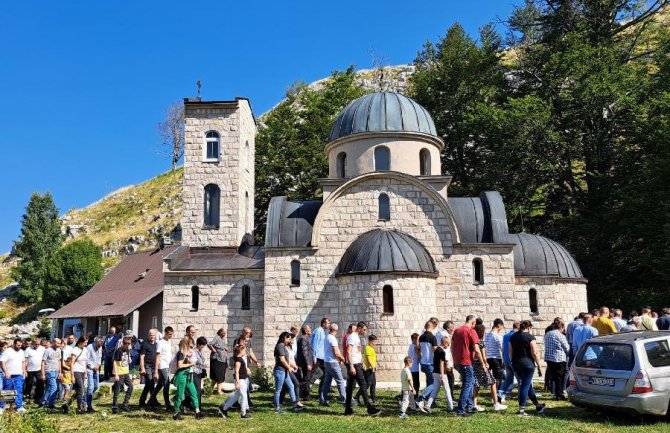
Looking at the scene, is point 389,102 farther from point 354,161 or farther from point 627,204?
point 627,204

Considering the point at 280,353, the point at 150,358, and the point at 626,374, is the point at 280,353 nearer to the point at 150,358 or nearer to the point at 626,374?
the point at 150,358

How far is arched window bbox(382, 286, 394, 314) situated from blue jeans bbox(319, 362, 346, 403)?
4596mm

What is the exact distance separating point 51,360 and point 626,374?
11.5 metres

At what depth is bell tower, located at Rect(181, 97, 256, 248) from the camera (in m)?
20.8

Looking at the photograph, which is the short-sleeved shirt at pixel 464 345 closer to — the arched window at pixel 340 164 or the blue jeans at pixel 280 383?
the blue jeans at pixel 280 383

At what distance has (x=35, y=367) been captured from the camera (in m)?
12.7

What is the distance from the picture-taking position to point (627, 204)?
2319 cm

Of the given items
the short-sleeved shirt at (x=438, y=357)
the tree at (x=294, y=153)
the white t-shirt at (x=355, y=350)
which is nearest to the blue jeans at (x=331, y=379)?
the white t-shirt at (x=355, y=350)

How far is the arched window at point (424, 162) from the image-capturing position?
20688 mm

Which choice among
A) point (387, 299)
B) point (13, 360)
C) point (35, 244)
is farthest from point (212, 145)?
point (35, 244)

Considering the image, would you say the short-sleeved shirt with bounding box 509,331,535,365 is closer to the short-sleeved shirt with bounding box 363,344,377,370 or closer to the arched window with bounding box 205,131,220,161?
the short-sleeved shirt with bounding box 363,344,377,370

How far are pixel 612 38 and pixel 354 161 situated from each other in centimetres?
1882

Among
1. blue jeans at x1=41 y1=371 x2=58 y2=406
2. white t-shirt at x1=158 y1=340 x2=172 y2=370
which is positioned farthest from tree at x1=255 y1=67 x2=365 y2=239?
A: white t-shirt at x1=158 y1=340 x2=172 y2=370

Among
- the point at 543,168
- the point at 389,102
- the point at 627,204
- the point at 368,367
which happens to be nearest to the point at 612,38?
the point at 543,168
